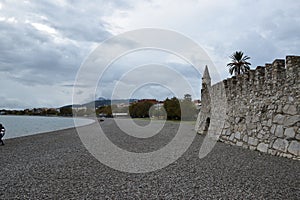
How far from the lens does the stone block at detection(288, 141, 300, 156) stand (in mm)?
8080

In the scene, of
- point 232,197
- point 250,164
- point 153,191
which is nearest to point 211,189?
point 232,197

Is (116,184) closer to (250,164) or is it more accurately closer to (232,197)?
(232,197)

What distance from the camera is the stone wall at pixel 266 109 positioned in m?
8.47

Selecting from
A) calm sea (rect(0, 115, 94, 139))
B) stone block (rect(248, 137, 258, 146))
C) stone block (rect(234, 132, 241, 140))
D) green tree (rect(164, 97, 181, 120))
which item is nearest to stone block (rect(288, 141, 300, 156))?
stone block (rect(248, 137, 258, 146))

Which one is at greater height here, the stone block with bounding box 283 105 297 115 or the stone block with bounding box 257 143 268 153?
the stone block with bounding box 283 105 297 115

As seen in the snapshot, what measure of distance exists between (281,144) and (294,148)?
61 centimetres

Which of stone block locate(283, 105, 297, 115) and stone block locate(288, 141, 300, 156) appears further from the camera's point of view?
stone block locate(283, 105, 297, 115)

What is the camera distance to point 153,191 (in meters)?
5.03

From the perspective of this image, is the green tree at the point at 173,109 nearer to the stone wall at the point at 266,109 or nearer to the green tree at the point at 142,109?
the green tree at the point at 142,109

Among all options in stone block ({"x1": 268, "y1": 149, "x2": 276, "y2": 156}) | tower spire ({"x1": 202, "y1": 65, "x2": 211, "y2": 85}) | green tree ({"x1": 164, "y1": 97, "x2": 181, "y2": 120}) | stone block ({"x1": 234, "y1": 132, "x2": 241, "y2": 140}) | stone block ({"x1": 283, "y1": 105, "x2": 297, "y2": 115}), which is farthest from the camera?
green tree ({"x1": 164, "y1": 97, "x2": 181, "y2": 120})

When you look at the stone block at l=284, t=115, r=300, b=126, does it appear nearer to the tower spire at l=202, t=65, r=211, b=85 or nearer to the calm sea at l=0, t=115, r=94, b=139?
the tower spire at l=202, t=65, r=211, b=85

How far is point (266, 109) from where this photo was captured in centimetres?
994

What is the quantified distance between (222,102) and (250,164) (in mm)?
7306

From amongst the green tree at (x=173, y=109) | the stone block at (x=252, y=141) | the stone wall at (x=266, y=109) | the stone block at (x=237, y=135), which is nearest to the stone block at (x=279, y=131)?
the stone wall at (x=266, y=109)
